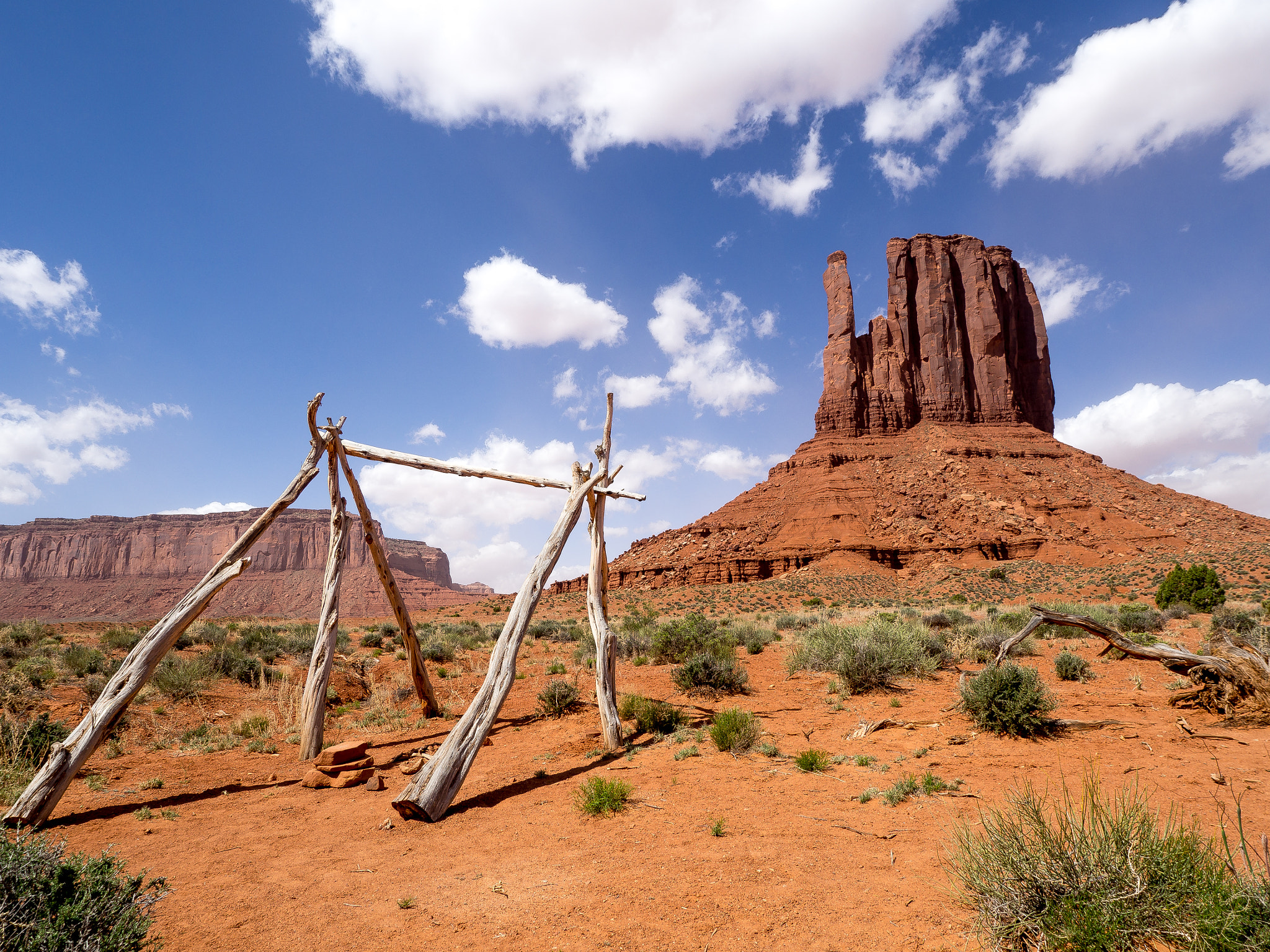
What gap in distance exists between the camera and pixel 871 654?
34.7 feet

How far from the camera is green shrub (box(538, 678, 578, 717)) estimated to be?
32.3 feet

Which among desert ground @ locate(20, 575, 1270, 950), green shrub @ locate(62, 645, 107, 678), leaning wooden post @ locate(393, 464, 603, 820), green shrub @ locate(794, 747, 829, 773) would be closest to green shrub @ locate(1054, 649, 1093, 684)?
desert ground @ locate(20, 575, 1270, 950)

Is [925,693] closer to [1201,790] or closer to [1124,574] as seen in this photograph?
[1201,790]

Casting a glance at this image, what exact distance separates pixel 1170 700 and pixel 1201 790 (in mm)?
4090

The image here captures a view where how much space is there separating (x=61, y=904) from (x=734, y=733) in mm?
5985

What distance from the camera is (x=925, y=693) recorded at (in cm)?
1002

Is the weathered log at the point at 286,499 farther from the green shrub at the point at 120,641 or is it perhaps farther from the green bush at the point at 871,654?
the green shrub at the point at 120,641

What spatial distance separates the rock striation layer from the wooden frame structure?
79885 millimetres

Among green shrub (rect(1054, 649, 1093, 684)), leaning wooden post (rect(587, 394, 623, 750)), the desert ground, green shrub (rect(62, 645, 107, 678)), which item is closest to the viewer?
the desert ground

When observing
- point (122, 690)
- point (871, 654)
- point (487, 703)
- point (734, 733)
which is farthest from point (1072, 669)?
point (122, 690)

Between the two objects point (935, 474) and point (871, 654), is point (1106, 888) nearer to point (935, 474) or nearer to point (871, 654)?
point (871, 654)

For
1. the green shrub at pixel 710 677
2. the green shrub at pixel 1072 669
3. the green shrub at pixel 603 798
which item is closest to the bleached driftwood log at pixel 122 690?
the green shrub at pixel 603 798

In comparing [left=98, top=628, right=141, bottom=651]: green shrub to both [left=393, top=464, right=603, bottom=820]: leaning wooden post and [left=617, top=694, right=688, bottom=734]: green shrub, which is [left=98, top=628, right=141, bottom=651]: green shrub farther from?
[left=393, top=464, right=603, bottom=820]: leaning wooden post

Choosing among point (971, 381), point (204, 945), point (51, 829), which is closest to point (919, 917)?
point (204, 945)
